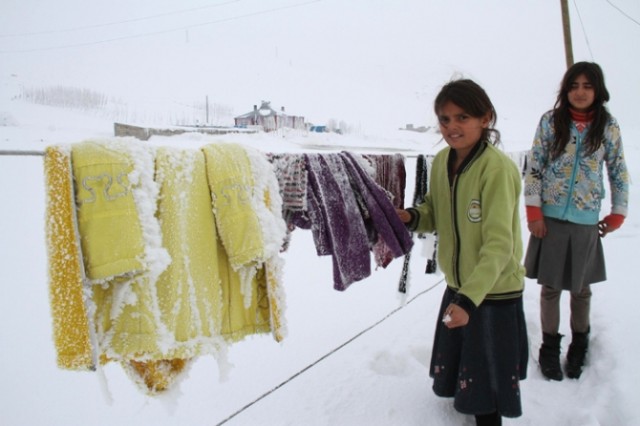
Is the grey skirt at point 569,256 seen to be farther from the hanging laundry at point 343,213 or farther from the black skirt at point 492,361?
the hanging laundry at point 343,213

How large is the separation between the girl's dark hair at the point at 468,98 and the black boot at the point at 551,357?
1252 millimetres

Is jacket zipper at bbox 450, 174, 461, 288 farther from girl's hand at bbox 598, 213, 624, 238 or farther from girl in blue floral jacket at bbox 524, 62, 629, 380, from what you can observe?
girl's hand at bbox 598, 213, 624, 238

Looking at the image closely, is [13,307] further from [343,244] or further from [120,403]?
[343,244]

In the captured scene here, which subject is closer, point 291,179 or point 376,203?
point 291,179

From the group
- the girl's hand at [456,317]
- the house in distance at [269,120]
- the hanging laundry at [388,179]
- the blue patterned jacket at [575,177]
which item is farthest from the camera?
the house in distance at [269,120]

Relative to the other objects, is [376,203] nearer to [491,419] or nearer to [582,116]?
[491,419]

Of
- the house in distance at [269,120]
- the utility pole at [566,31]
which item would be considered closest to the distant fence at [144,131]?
the utility pole at [566,31]

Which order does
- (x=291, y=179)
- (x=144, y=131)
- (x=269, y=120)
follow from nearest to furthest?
(x=291, y=179) → (x=144, y=131) → (x=269, y=120)

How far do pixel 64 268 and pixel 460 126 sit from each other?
129 centimetres

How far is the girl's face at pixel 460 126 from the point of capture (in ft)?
4.44

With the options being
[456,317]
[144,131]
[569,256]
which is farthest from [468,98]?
[144,131]

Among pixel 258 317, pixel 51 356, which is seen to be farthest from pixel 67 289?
pixel 51 356

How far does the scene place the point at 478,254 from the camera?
4.47ft

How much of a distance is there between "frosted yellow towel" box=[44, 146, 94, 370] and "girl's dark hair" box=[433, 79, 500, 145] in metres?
1.20
